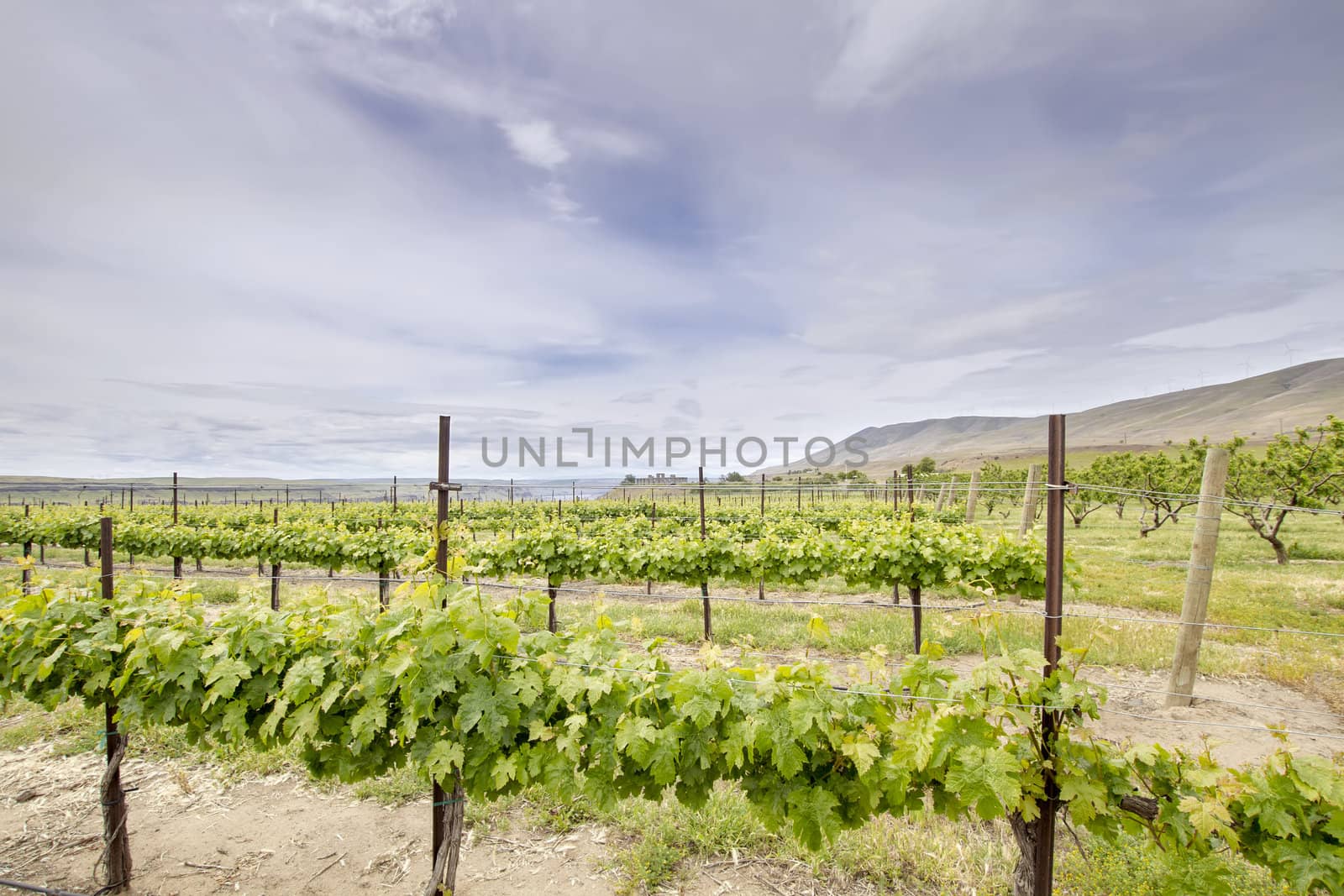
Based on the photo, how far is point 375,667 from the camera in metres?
2.85

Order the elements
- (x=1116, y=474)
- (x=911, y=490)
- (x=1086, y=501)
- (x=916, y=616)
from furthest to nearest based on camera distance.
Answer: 1. (x=1116, y=474)
2. (x=1086, y=501)
3. (x=911, y=490)
4. (x=916, y=616)

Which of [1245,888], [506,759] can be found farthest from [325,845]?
[1245,888]

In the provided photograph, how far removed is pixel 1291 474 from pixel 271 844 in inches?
828

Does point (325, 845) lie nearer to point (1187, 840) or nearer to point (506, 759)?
point (506, 759)

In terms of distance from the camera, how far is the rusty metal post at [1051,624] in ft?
8.53

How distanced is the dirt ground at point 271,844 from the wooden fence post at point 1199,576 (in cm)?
103

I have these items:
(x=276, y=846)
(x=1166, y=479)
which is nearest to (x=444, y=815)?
(x=276, y=846)

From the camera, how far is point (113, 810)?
3617mm

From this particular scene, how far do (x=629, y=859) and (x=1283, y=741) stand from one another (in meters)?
3.48

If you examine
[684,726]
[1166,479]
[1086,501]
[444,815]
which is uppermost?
[1166,479]

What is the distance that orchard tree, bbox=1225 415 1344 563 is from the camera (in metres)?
13.2

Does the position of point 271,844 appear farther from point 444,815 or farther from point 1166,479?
point 1166,479

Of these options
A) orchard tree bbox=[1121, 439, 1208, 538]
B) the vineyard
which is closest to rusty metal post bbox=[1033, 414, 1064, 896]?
the vineyard

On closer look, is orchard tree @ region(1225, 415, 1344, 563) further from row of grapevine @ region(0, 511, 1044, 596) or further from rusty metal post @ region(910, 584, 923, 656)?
rusty metal post @ region(910, 584, 923, 656)
